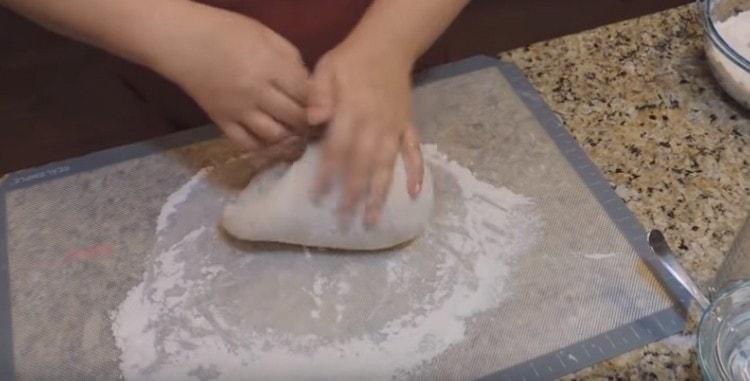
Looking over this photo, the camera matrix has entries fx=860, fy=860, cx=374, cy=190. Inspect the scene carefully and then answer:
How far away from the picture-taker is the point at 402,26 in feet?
2.23

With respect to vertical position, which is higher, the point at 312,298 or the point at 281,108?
the point at 281,108

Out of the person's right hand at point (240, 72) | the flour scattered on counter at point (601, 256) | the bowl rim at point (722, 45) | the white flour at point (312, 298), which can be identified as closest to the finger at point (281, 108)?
the person's right hand at point (240, 72)

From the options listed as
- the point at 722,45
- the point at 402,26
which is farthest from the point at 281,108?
the point at 722,45

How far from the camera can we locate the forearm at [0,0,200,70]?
0.63 metres

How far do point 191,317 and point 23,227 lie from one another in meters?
0.17

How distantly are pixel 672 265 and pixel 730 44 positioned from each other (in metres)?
0.24

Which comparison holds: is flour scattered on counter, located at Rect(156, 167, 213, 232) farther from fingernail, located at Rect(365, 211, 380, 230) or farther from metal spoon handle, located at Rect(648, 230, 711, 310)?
metal spoon handle, located at Rect(648, 230, 711, 310)

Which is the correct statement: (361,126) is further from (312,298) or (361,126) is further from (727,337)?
(727,337)

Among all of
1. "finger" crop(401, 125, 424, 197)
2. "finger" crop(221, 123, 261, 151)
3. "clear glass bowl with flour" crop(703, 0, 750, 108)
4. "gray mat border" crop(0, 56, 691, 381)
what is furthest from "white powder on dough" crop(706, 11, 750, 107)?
"finger" crop(221, 123, 261, 151)

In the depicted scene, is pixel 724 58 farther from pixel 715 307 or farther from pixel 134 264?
pixel 134 264

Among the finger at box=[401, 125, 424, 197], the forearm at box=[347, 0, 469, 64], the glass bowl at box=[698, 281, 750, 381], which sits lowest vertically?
the glass bowl at box=[698, 281, 750, 381]

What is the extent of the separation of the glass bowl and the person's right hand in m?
0.31

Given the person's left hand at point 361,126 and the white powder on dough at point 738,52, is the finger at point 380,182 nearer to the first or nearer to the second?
the person's left hand at point 361,126

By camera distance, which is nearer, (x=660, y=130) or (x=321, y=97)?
(x=321, y=97)
